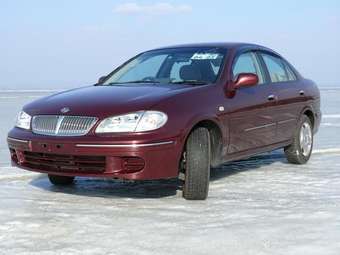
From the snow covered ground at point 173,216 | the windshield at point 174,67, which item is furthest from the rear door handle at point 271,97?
the snow covered ground at point 173,216

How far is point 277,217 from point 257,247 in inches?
33.0

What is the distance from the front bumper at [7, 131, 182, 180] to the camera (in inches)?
178

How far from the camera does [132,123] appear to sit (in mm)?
4594

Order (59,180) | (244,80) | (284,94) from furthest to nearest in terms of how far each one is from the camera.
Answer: (284,94), (59,180), (244,80)

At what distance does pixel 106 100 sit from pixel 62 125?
1.42ft

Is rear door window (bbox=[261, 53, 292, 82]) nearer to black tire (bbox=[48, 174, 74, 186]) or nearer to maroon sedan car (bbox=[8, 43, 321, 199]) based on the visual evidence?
maroon sedan car (bbox=[8, 43, 321, 199])

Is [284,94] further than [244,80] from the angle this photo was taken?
Yes

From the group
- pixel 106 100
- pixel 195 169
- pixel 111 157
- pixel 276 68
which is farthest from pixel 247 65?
pixel 111 157

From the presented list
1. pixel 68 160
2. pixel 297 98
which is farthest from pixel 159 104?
pixel 297 98

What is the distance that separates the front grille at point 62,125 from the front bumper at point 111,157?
3.1 inches

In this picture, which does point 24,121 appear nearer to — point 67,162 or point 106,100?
point 67,162

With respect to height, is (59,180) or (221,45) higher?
(221,45)

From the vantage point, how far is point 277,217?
4.22 meters

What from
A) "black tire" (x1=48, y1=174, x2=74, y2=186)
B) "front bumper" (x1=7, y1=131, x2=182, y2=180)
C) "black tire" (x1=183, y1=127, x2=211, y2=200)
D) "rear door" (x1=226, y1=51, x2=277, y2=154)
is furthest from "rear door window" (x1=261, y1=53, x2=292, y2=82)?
"black tire" (x1=48, y1=174, x2=74, y2=186)
